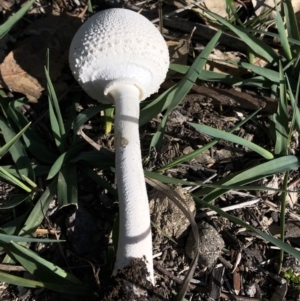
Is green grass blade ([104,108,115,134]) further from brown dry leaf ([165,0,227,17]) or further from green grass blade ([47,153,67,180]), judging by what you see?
brown dry leaf ([165,0,227,17])

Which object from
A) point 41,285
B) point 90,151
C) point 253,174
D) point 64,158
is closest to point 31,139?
point 64,158

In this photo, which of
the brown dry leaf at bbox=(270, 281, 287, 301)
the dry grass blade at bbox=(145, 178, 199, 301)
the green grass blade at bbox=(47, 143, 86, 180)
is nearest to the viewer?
the dry grass blade at bbox=(145, 178, 199, 301)

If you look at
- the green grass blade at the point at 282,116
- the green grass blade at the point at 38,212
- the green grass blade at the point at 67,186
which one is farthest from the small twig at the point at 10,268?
the green grass blade at the point at 282,116

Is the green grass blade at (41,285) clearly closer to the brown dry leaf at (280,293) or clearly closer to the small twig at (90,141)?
the small twig at (90,141)

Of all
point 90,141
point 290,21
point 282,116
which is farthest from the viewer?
point 290,21

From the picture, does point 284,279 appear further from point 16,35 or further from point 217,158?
point 16,35

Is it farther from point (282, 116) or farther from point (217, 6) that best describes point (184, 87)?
point (217, 6)

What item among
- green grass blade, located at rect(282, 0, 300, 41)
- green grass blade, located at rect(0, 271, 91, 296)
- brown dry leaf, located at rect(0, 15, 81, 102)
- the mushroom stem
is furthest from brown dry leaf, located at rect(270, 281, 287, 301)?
brown dry leaf, located at rect(0, 15, 81, 102)
